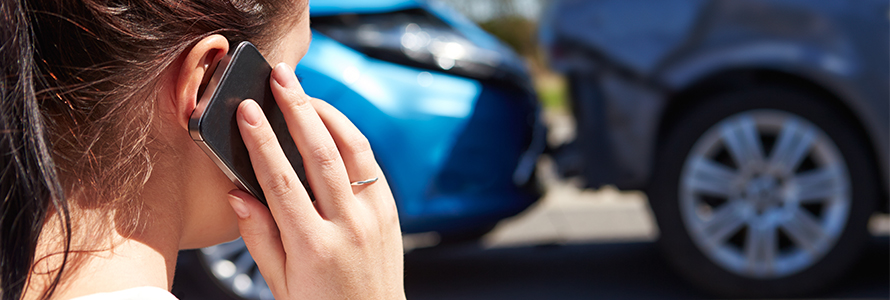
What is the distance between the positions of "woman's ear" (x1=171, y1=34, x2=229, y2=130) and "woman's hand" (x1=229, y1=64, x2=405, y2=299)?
0.05 m

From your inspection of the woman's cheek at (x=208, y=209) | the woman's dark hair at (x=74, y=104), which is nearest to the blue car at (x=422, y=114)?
the woman's cheek at (x=208, y=209)

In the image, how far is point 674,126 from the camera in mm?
3115

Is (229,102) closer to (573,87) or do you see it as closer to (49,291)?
(49,291)

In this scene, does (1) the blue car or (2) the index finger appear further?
(1) the blue car

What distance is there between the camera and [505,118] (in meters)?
3.07

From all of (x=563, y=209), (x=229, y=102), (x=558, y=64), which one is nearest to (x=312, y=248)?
(x=229, y=102)

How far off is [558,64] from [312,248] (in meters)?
2.44

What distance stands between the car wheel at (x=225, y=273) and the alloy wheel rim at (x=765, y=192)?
1.72m

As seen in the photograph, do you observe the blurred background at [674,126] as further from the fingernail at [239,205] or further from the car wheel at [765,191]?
the fingernail at [239,205]

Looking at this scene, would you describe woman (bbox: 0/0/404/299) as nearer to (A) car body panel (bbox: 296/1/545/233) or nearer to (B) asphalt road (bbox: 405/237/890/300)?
(A) car body panel (bbox: 296/1/545/233)

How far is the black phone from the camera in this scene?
2.66 ft

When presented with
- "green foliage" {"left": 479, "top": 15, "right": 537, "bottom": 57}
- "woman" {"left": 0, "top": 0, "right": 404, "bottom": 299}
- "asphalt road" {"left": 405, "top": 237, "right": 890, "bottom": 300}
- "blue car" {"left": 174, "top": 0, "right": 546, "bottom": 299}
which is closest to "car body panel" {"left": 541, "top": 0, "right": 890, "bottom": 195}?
"blue car" {"left": 174, "top": 0, "right": 546, "bottom": 299}

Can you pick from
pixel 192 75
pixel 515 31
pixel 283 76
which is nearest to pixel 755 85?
pixel 283 76

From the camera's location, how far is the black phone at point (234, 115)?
0.81 m
